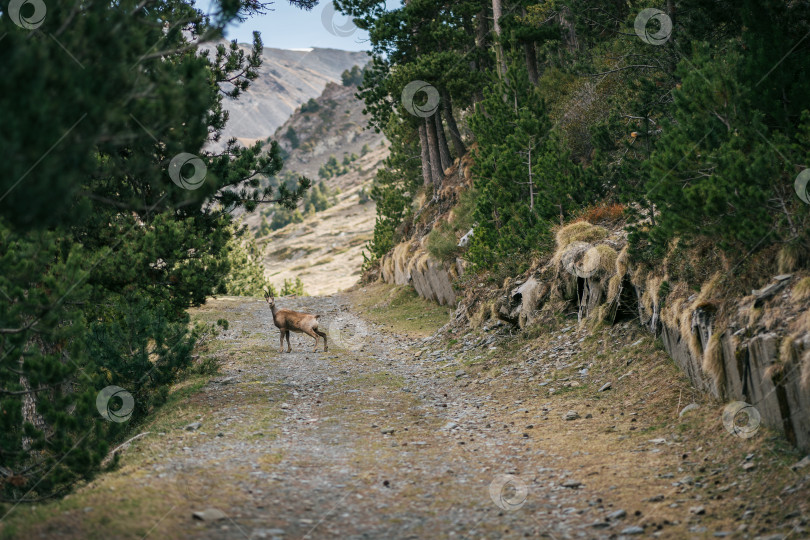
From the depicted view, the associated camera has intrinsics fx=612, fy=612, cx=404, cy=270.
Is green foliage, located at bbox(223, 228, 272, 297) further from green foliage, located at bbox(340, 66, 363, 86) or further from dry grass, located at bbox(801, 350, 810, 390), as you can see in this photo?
green foliage, located at bbox(340, 66, 363, 86)

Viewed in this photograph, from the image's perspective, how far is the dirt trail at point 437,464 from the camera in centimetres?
558

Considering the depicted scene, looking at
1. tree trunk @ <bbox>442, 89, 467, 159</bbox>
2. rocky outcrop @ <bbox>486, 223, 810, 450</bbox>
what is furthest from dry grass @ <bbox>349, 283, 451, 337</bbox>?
tree trunk @ <bbox>442, 89, 467, 159</bbox>

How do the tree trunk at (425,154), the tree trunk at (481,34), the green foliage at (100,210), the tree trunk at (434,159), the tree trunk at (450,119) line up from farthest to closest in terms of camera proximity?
the tree trunk at (425,154), the tree trunk at (434,159), the tree trunk at (450,119), the tree trunk at (481,34), the green foliage at (100,210)

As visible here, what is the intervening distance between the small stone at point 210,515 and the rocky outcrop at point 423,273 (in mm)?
15436

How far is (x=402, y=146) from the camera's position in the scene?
117ft

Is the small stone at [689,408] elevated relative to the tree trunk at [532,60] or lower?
lower

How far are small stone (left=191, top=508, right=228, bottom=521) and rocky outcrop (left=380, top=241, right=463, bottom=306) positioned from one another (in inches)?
608

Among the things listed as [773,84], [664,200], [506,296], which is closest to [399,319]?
[506,296]

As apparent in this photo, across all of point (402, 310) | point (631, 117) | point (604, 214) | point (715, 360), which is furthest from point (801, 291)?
point (402, 310)

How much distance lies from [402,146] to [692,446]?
30.2 m

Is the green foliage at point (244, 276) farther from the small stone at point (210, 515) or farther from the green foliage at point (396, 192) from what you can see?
the small stone at point (210, 515)

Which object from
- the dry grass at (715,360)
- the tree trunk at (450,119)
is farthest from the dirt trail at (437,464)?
the tree trunk at (450,119)

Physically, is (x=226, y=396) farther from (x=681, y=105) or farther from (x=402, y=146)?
(x=402, y=146)

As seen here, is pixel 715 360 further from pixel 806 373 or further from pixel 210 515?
pixel 210 515
